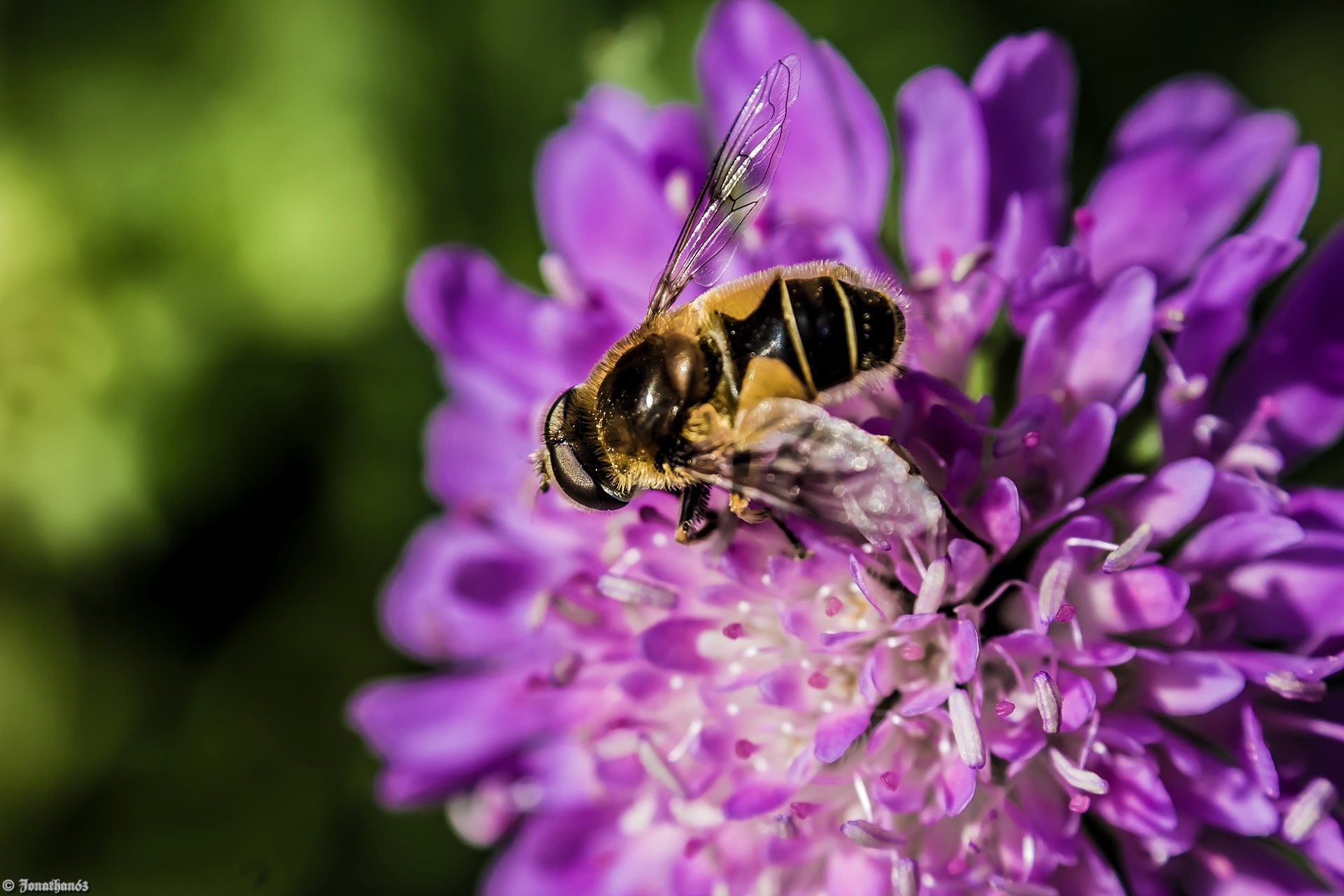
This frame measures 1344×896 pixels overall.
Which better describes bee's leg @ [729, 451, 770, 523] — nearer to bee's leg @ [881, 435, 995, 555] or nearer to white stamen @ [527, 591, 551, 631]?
bee's leg @ [881, 435, 995, 555]

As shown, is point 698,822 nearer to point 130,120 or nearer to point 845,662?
point 845,662

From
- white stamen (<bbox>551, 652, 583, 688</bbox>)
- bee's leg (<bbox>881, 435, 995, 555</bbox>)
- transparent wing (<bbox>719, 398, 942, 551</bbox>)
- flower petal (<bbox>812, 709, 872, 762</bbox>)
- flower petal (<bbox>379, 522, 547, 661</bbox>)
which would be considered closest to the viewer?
transparent wing (<bbox>719, 398, 942, 551</bbox>)

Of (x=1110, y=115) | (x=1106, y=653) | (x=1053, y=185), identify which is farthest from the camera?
(x=1110, y=115)

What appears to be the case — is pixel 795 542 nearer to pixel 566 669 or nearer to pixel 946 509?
pixel 946 509

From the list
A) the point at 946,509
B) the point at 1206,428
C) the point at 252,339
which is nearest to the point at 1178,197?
the point at 1206,428

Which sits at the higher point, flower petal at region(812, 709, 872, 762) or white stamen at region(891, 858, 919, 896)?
flower petal at region(812, 709, 872, 762)

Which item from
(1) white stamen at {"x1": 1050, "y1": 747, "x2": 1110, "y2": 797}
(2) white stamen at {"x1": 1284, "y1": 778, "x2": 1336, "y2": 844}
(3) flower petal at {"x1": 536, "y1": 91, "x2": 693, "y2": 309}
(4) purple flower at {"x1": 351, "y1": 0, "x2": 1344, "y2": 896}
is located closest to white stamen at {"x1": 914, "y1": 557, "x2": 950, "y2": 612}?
(4) purple flower at {"x1": 351, "y1": 0, "x2": 1344, "y2": 896}

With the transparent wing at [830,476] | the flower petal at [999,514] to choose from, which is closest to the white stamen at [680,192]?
the transparent wing at [830,476]

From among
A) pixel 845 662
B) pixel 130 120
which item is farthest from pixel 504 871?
pixel 130 120
